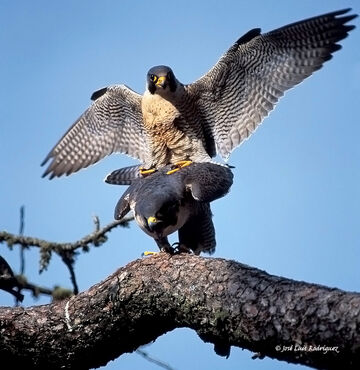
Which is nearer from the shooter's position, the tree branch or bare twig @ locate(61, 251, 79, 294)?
bare twig @ locate(61, 251, 79, 294)

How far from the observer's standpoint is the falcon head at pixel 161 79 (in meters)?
6.17

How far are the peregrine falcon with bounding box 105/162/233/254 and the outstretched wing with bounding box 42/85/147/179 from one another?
995mm

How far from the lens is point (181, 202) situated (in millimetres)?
5312

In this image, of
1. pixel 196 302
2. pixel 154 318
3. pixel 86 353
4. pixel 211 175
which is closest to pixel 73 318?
pixel 86 353


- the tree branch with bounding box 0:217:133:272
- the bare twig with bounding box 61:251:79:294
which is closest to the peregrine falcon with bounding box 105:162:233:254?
the tree branch with bounding box 0:217:133:272

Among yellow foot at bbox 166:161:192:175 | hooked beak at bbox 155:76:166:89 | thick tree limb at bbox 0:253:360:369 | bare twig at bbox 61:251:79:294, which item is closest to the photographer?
thick tree limb at bbox 0:253:360:369

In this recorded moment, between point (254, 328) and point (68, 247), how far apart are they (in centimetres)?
262

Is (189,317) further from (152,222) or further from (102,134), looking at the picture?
(102,134)

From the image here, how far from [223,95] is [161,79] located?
2.08ft

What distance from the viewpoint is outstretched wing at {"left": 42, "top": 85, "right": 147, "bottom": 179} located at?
270 inches

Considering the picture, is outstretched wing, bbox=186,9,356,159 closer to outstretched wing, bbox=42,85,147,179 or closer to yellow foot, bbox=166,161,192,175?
yellow foot, bbox=166,161,192,175

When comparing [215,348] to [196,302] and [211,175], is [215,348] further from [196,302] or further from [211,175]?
[211,175]

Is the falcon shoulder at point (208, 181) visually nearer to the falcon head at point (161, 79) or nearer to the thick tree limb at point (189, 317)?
the falcon head at point (161, 79)

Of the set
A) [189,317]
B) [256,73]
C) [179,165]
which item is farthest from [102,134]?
[189,317]
